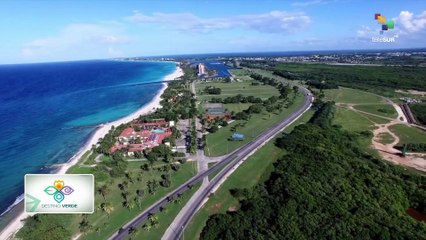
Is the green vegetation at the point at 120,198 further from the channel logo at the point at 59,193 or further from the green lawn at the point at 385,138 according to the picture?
the green lawn at the point at 385,138

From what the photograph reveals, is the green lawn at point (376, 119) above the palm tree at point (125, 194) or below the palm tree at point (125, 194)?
above

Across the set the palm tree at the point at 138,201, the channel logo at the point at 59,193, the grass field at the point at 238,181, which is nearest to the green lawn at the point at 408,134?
the grass field at the point at 238,181

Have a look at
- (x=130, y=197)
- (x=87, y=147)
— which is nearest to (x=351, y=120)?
(x=130, y=197)

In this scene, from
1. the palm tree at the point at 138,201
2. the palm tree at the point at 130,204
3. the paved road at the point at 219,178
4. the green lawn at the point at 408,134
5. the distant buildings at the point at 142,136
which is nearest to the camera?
the paved road at the point at 219,178

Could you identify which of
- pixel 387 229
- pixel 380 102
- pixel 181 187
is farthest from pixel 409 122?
pixel 181 187

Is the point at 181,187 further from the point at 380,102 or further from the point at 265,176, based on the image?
the point at 380,102

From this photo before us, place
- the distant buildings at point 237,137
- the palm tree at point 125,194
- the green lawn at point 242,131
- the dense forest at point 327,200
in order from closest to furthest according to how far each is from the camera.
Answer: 1. the dense forest at point 327,200
2. the palm tree at point 125,194
3. the green lawn at point 242,131
4. the distant buildings at point 237,137

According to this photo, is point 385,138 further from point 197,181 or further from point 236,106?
point 197,181
